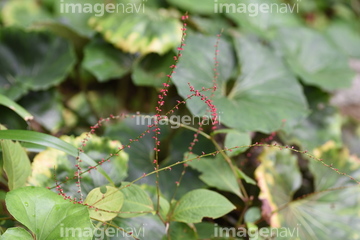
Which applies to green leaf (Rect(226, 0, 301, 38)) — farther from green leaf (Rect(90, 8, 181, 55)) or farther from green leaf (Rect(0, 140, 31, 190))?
green leaf (Rect(0, 140, 31, 190))

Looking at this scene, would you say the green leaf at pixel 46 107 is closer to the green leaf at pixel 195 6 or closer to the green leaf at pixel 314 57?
the green leaf at pixel 195 6

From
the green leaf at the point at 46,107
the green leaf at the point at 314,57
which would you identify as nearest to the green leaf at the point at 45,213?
the green leaf at the point at 46,107

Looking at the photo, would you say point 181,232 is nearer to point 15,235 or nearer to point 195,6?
point 15,235

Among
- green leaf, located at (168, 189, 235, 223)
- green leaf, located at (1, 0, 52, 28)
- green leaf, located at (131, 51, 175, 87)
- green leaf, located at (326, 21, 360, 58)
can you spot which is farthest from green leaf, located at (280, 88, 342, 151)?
green leaf, located at (1, 0, 52, 28)

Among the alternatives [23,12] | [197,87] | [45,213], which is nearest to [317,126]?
[197,87]

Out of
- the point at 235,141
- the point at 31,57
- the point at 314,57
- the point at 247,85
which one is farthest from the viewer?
the point at 314,57

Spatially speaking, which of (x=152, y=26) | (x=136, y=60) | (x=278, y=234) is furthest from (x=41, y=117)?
(x=278, y=234)

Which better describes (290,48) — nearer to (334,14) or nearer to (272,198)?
(272,198)

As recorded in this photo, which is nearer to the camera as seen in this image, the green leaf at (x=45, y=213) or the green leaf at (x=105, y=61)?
the green leaf at (x=45, y=213)
